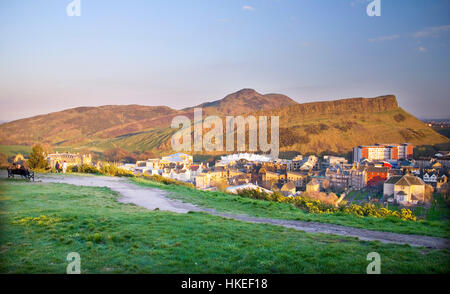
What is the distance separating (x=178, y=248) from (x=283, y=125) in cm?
8875

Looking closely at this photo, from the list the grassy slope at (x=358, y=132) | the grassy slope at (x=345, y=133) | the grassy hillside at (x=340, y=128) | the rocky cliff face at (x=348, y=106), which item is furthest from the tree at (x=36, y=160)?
the rocky cliff face at (x=348, y=106)

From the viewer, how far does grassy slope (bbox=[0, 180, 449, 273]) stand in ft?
18.3

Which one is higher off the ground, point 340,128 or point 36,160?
point 340,128

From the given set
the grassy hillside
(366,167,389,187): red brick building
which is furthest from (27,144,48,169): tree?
(366,167,389,187): red brick building

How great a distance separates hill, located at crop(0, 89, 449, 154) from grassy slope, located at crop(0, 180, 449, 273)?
2145cm

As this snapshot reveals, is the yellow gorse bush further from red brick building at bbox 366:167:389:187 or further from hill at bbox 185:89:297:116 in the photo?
hill at bbox 185:89:297:116

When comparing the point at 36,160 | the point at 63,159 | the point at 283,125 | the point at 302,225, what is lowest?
the point at 302,225

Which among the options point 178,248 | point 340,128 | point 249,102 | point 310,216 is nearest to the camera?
point 178,248

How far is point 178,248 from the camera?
258 inches

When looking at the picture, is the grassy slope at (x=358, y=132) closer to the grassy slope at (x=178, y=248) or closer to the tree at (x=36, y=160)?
the grassy slope at (x=178, y=248)

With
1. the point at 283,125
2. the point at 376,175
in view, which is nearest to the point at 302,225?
the point at 376,175

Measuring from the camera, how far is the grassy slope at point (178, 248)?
18.3ft

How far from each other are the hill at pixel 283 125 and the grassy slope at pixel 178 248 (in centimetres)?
2145

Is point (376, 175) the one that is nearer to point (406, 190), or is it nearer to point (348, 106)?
point (406, 190)
